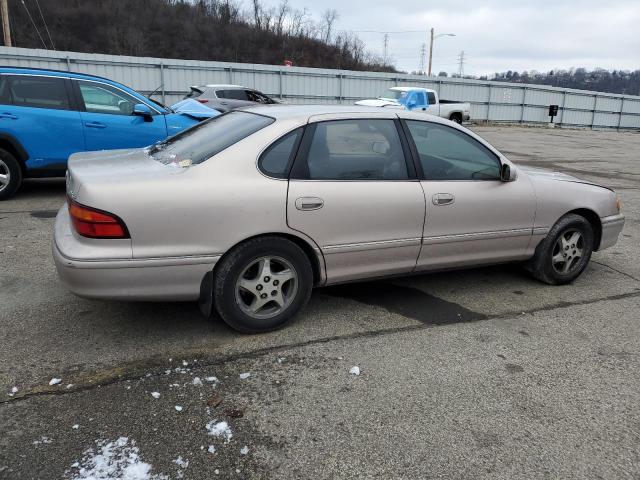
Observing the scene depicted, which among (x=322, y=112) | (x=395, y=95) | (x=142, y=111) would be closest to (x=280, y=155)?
(x=322, y=112)

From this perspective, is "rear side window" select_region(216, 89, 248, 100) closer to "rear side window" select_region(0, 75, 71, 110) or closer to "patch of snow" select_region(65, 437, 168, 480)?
"rear side window" select_region(0, 75, 71, 110)

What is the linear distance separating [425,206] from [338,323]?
107cm

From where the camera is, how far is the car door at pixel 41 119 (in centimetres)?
687

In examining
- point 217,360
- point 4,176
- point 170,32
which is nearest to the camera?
point 217,360

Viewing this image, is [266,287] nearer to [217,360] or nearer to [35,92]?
[217,360]

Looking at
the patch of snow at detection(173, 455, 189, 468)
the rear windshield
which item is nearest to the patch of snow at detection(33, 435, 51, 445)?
the patch of snow at detection(173, 455, 189, 468)

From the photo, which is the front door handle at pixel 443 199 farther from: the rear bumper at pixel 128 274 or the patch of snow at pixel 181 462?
the patch of snow at pixel 181 462

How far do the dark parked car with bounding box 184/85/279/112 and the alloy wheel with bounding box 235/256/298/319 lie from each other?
13185 millimetres

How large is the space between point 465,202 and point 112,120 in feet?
17.4

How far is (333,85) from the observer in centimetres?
2825

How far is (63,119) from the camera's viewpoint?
708 centimetres

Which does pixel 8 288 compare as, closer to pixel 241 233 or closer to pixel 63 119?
pixel 241 233

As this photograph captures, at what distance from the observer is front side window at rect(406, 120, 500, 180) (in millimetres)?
4090

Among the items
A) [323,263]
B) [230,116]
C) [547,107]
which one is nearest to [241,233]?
→ [323,263]
